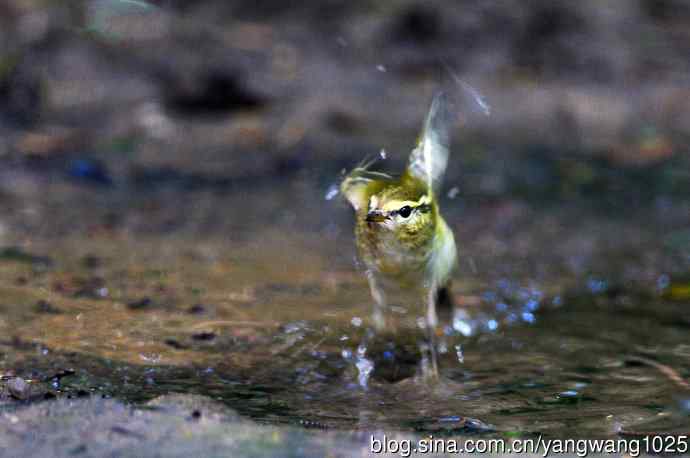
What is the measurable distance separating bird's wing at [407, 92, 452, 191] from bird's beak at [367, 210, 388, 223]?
66 cm

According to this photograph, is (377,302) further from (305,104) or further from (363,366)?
(305,104)

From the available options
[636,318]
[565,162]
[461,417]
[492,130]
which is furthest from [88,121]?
[461,417]

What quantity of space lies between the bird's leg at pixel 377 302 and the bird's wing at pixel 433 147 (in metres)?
0.56

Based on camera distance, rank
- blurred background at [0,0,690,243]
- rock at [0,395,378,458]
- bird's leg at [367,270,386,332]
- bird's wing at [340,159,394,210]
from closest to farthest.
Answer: rock at [0,395,378,458] → bird's wing at [340,159,394,210] → bird's leg at [367,270,386,332] → blurred background at [0,0,690,243]

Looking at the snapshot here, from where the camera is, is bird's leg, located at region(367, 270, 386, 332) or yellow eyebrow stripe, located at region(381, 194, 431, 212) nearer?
yellow eyebrow stripe, located at region(381, 194, 431, 212)

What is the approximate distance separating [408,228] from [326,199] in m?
3.56

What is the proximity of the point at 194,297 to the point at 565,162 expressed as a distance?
5.24 meters

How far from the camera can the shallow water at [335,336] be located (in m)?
3.78

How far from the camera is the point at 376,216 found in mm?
4059

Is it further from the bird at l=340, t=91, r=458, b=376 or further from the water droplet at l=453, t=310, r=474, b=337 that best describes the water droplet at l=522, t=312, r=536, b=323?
the bird at l=340, t=91, r=458, b=376

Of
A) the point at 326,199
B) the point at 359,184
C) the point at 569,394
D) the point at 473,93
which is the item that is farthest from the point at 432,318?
the point at 326,199

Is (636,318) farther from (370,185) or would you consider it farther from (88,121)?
(88,121)

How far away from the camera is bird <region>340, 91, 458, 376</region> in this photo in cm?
414

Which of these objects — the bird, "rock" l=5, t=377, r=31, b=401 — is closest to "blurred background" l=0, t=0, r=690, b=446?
"rock" l=5, t=377, r=31, b=401
